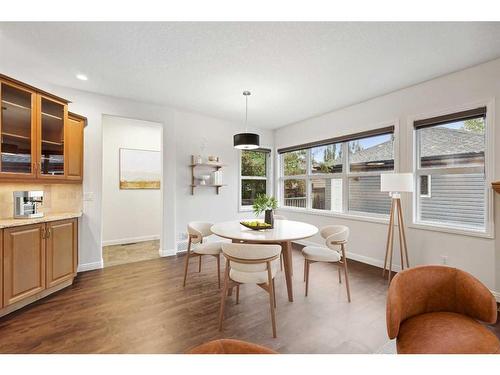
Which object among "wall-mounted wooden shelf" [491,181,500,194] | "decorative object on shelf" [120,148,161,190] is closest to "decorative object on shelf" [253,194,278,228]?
"wall-mounted wooden shelf" [491,181,500,194]

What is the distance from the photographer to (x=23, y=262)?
90.2 inches

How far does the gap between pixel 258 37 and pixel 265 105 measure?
1869 mm

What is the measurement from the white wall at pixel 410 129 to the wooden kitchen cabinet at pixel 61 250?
3.99 m

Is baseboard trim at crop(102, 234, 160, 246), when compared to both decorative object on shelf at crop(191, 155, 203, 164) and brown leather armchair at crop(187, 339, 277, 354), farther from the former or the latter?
brown leather armchair at crop(187, 339, 277, 354)

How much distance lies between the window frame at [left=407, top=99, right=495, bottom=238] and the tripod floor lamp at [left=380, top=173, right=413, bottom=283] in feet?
0.77

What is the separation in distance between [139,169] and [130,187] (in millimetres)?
453

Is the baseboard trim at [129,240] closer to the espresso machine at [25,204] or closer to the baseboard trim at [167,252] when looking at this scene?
the baseboard trim at [167,252]

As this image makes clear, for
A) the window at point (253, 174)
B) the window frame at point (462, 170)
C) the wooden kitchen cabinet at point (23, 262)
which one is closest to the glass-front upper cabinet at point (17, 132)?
the wooden kitchen cabinet at point (23, 262)

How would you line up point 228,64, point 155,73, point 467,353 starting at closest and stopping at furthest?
point 467,353 < point 228,64 < point 155,73

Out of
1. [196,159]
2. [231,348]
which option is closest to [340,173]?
[196,159]

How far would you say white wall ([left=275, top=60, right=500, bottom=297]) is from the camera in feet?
8.26
